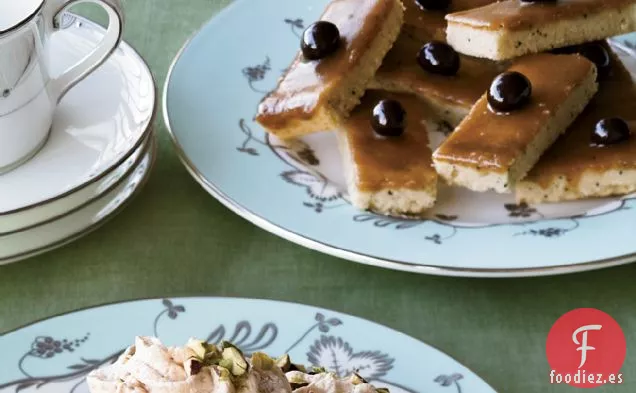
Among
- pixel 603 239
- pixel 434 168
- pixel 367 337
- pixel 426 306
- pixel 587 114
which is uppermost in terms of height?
pixel 587 114

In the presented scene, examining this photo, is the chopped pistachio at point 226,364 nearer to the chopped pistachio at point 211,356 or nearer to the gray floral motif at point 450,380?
the chopped pistachio at point 211,356

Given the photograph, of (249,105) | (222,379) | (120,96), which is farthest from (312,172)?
(222,379)

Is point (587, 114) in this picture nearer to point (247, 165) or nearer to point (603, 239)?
point (603, 239)

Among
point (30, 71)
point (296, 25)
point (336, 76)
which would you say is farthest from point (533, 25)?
point (30, 71)

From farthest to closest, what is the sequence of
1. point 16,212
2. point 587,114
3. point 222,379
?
point 587,114
point 16,212
point 222,379

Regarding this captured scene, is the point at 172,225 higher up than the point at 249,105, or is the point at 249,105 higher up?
the point at 249,105

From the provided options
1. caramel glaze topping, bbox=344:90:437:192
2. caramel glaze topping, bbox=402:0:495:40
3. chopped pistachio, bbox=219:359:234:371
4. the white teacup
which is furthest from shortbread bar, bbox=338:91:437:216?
chopped pistachio, bbox=219:359:234:371

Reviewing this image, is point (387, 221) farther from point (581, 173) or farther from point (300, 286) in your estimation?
point (581, 173)

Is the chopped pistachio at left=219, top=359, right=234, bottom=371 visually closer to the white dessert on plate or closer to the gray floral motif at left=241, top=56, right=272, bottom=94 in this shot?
the white dessert on plate
